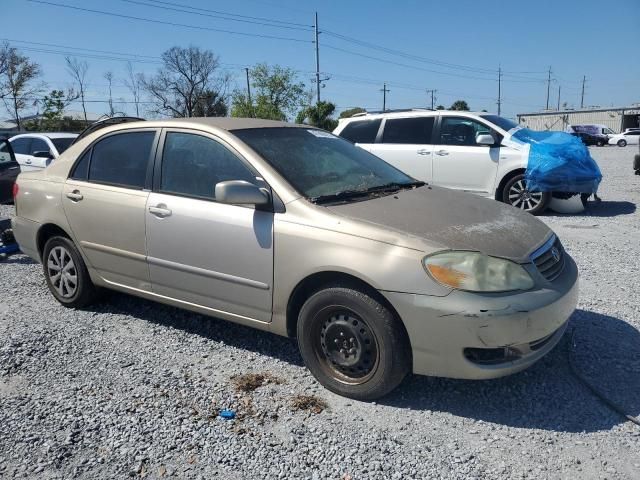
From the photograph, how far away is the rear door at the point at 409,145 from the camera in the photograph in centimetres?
910

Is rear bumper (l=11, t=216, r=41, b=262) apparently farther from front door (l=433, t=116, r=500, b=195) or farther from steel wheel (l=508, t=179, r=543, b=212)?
steel wheel (l=508, t=179, r=543, b=212)

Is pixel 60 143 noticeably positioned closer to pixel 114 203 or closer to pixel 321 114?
pixel 114 203

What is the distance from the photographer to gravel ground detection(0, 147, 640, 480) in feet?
8.21

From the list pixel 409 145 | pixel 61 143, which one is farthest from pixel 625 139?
pixel 61 143

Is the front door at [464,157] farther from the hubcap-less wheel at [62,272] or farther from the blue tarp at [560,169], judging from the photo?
the hubcap-less wheel at [62,272]

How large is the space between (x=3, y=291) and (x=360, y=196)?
12.9 ft

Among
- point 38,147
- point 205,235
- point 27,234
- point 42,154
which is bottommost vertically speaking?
point 27,234

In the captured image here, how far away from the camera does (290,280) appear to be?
10.3 ft

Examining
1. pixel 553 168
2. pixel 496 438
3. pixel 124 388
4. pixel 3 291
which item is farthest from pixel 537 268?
pixel 553 168

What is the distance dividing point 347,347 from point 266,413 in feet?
1.96

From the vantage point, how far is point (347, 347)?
304 centimetres

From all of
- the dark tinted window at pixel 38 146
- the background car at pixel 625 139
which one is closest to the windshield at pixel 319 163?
the dark tinted window at pixel 38 146

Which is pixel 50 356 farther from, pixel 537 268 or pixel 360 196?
pixel 537 268

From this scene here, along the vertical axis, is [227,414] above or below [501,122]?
below
